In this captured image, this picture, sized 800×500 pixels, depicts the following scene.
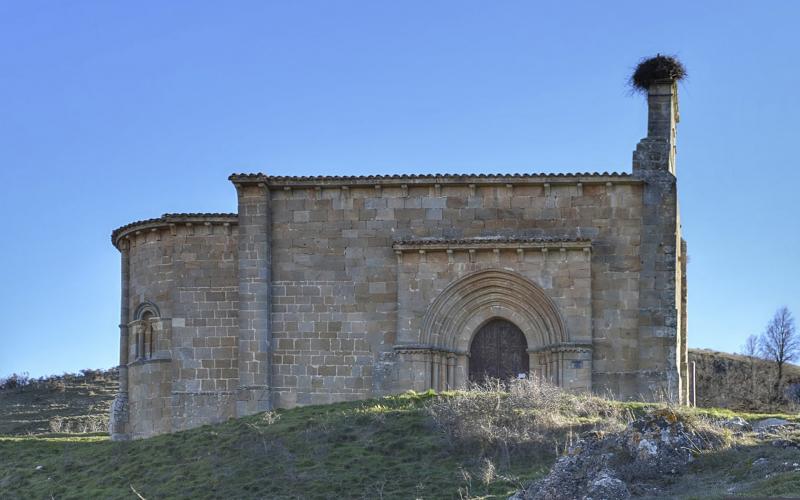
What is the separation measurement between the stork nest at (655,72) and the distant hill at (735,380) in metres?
15.6

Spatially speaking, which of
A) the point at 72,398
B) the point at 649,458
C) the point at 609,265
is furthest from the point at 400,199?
the point at 72,398

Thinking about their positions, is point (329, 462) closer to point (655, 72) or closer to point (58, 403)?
point (655, 72)

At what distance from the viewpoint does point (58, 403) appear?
44500mm

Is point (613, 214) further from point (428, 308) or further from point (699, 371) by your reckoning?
point (699, 371)

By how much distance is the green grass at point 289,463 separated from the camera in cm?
1881

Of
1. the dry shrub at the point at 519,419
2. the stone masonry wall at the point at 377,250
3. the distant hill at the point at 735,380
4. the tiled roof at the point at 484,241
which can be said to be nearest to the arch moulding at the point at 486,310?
the tiled roof at the point at 484,241

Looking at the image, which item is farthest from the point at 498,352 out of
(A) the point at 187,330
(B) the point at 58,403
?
(B) the point at 58,403

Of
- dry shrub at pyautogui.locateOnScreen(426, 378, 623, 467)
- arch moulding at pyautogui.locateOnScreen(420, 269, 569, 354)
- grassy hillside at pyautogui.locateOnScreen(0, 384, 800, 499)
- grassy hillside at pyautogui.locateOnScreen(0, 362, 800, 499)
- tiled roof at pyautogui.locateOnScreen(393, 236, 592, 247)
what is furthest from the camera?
A: arch moulding at pyautogui.locateOnScreen(420, 269, 569, 354)

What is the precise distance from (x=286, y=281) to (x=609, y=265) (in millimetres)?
7065

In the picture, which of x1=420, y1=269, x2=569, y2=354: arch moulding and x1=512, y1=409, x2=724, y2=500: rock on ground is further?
x1=420, y1=269, x2=569, y2=354: arch moulding

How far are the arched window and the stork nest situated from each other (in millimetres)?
12345

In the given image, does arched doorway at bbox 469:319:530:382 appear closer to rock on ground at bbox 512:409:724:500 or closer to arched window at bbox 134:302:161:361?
arched window at bbox 134:302:161:361

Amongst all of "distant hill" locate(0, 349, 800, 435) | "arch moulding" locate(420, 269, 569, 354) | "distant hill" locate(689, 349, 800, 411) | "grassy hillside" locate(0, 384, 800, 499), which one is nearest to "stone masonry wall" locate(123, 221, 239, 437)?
"grassy hillside" locate(0, 384, 800, 499)

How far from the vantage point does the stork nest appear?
91.1 feet
